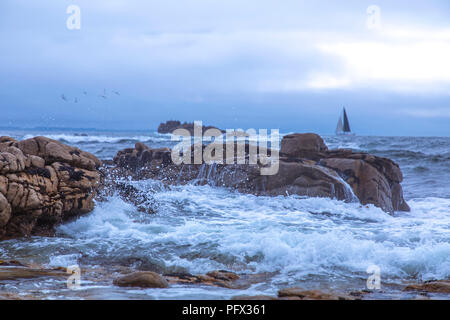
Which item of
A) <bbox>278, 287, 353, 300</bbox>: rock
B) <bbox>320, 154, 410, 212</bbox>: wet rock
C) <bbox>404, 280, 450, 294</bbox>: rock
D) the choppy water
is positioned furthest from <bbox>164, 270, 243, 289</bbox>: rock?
Answer: <bbox>320, 154, 410, 212</bbox>: wet rock

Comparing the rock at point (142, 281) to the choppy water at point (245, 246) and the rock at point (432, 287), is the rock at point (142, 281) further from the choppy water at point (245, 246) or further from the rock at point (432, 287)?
the rock at point (432, 287)

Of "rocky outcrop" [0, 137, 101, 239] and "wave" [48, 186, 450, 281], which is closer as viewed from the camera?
"wave" [48, 186, 450, 281]

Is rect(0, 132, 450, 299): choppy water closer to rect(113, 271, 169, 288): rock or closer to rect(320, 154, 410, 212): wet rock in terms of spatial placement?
rect(113, 271, 169, 288): rock

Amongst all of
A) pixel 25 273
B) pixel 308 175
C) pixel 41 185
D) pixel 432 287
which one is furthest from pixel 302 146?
pixel 25 273

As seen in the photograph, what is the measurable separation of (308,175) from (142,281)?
26.1 feet

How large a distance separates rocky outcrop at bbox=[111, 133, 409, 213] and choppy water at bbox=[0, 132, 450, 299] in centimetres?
65

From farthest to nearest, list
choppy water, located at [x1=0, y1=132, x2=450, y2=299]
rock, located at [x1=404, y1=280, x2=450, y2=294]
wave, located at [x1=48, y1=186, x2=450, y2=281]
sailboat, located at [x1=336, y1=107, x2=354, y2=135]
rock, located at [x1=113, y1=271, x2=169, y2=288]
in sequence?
sailboat, located at [x1=336, y1=107, x2=354, y2=135], wave, located at [x1=48, y1=186, x2=450, y2=281], choppy water, located at [x1=0, y1=132, x2=450, y2=299], rock, located at [x1=404, y1=280, x2=450, y2=294], rock, located at [x1=113, y1=271, x2=169, y2=288]

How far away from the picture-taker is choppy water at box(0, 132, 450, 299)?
5762 millimetres

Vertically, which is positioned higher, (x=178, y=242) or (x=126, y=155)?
(x=126, y=155)

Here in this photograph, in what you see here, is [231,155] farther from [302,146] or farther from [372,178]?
[372,178]

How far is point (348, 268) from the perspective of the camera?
6621 millimetres
